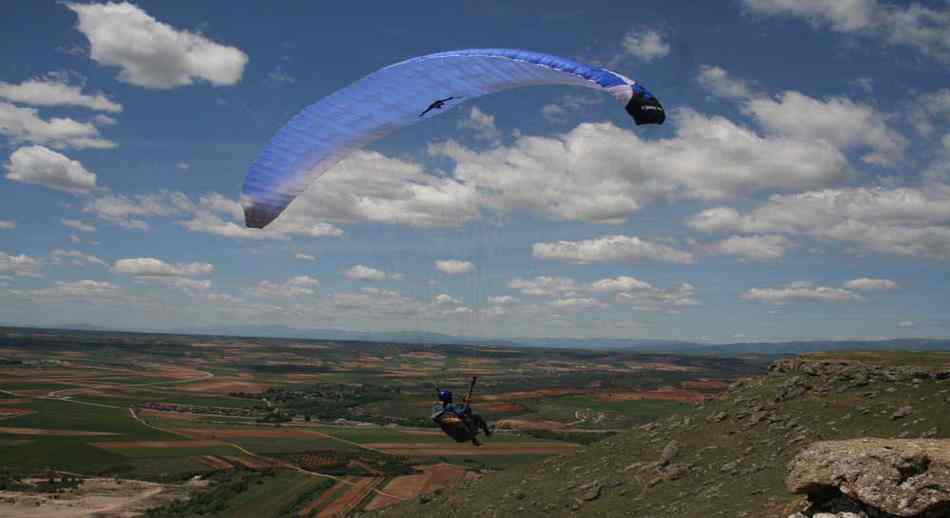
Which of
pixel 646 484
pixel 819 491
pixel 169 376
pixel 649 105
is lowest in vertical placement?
pixel 169 376

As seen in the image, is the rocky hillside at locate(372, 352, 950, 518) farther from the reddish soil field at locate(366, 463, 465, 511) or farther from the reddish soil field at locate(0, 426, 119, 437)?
the reddish soil field at locate(0, 426, 119, 437)

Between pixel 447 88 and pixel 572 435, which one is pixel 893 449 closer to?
pixel 447 88

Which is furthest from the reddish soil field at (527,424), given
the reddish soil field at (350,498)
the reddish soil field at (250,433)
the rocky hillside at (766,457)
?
the rocky hillside at (766,457)

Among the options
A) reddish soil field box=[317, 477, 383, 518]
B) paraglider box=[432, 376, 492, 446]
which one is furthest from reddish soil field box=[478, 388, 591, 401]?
paraglider box=[432, 376, 492, 446]

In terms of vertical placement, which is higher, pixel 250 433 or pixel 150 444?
pixel 150 444

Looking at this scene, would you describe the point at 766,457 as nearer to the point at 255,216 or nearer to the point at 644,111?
the point at 644,111

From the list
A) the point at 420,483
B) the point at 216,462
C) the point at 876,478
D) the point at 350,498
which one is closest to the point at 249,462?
the point at 216,462

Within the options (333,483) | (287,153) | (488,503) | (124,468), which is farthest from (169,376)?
(287,153)
